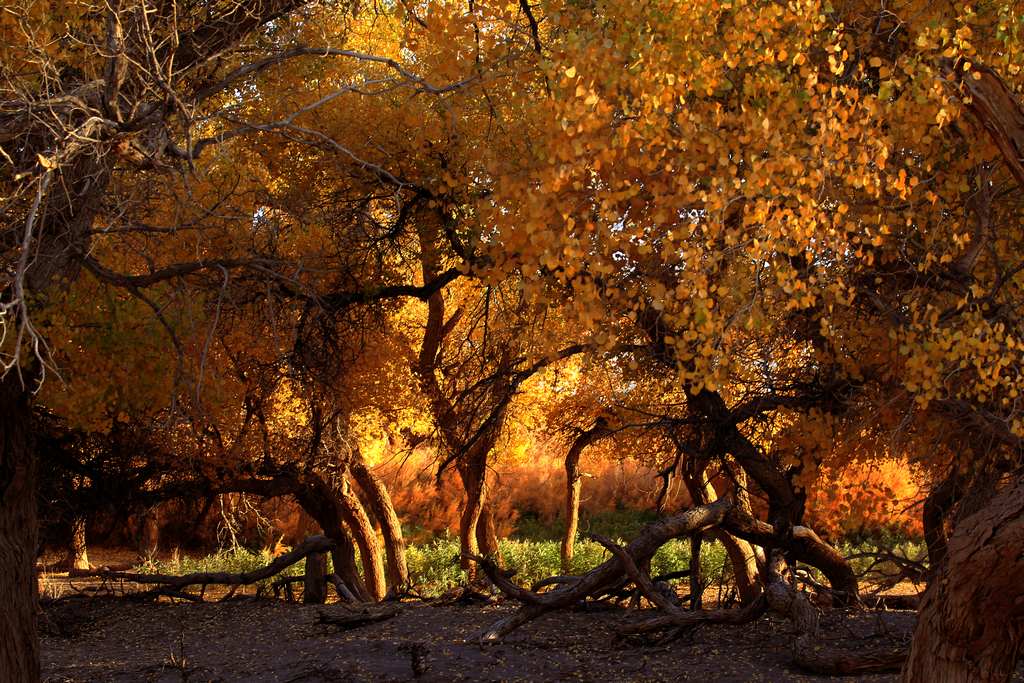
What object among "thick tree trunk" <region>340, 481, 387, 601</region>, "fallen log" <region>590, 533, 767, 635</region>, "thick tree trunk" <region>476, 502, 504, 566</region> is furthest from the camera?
"thick tree trunk" <region>476, 502, 504, 566</region>

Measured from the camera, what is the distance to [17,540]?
6785mm

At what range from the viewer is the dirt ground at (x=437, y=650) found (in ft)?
23.3

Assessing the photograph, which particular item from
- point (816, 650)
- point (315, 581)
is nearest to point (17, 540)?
point (315, 581)

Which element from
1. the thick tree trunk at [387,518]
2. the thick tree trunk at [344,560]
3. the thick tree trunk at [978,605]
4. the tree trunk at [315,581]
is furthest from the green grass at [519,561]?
the thick tree trunk at [978,605]

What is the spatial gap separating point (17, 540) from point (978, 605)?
5.55 metres

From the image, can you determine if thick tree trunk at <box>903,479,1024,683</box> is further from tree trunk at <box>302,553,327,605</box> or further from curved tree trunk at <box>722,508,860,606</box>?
tree trunk at <box>302,553,327,605</box>

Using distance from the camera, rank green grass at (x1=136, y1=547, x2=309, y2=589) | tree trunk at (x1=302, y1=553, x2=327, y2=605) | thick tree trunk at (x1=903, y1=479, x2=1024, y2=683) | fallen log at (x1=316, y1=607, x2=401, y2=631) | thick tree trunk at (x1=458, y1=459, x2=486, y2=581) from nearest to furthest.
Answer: thick tree trunk at (x1=903, y1=479, x2=1024, y2=683), fallen log at (x1=316, y1=607, x2=401, y2=631), tree trunk at (x1=302, y1=553, x2=327, y2=605), thick tree trunk at (x1=458, y1=459, x2=486, y2=581), green grass at (x1=136, y1=547, x2=309, y2=589)

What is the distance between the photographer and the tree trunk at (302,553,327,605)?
1092cm

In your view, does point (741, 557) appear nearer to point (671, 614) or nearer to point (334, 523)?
point (671, 614)

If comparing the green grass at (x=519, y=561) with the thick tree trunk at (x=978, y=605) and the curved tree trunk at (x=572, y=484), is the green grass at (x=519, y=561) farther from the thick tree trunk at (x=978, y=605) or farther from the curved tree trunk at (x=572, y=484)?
the thick tree trunk at (x=978, y=605)

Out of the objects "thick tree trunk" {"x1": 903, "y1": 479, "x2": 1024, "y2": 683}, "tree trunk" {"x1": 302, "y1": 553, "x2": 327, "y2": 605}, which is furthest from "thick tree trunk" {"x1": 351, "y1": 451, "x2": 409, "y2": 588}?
"thick tree trunk" {"x1": 903, "y1": 479, "x2": 1024, "y2": 683}

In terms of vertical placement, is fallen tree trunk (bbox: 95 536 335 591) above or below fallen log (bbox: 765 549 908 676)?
above

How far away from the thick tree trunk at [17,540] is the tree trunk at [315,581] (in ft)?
14.0

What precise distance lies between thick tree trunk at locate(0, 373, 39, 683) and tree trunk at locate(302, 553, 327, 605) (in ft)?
14.0
